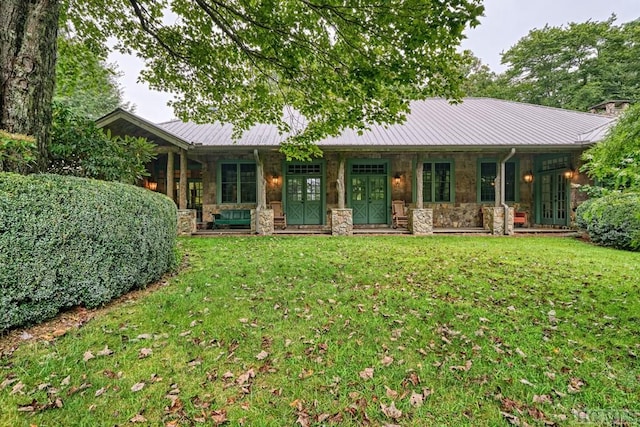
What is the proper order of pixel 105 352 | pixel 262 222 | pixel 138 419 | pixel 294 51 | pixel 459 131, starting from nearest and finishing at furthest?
pixel 138 419 < pixel 105 352 < pixel 294 51 < pixel 262 222 < pixel 459 131

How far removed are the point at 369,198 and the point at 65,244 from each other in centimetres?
1020

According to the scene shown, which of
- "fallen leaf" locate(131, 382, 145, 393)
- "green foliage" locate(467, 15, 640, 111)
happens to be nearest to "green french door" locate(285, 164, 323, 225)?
"fallen leaf" locate(131, 382, 145, 393)

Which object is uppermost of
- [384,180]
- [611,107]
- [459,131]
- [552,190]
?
[611,107]

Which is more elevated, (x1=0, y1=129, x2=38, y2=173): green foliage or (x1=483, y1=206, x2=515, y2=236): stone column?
(x1=0, y1=129, x2=38, y2=173): green foliage

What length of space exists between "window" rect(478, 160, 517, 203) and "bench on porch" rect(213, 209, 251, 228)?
9.06 meters

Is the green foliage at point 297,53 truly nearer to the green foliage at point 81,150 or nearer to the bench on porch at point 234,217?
the green foliage at point 81,150

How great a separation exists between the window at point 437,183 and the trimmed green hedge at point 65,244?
10.3m

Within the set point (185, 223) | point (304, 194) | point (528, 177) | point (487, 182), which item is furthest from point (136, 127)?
point (528, 177)

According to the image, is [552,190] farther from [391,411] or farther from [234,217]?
[391,411]

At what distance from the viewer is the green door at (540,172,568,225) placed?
11.1 meters

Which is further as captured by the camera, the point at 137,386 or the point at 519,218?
the point at 519,218

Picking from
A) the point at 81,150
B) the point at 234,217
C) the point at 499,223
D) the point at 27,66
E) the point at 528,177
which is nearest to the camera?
the point at 27,66

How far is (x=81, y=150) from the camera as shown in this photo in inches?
179

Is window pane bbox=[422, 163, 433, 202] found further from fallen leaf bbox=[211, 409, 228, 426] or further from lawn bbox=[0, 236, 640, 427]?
fallen leaf bbox=[211, 409, 228, 426]
